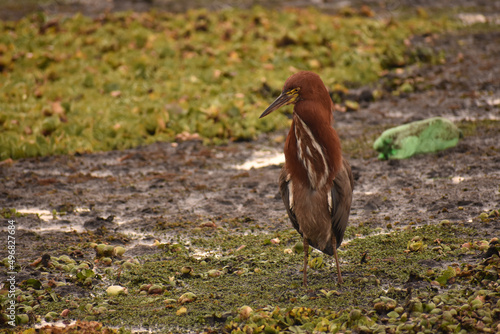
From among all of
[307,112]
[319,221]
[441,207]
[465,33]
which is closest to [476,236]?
[441,207]

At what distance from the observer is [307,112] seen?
4.65 m

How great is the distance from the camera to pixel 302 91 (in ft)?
15.3

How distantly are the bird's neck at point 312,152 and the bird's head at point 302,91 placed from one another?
0.46ft

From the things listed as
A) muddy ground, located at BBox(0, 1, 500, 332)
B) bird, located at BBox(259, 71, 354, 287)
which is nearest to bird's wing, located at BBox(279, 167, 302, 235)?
bird, located at BBox(259, 71, 354, 287)

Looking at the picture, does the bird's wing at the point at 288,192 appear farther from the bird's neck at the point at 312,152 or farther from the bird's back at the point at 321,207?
the bird's neck at the point at 312,152

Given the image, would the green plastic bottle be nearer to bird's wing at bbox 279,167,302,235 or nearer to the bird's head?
bird's wing at bbox 279,167,302,235

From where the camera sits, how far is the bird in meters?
4.67

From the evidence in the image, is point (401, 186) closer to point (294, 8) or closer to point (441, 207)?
point (441, 207)

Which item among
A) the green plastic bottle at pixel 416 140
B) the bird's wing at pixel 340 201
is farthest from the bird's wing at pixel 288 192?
the green plastic bottle at pixel 416 140

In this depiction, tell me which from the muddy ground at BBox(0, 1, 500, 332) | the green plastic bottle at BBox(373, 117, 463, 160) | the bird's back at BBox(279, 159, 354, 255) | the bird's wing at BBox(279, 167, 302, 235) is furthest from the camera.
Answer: the green plastic bottle at BBox(373, 117, 463, 160)

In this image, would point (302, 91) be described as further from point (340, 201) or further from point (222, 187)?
point (222, 187)

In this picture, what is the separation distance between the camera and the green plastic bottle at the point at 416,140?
777 cm

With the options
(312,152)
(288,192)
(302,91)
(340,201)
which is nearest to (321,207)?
(340,201)

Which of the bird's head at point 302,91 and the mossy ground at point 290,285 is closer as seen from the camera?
the mossy ground at point 290,285
